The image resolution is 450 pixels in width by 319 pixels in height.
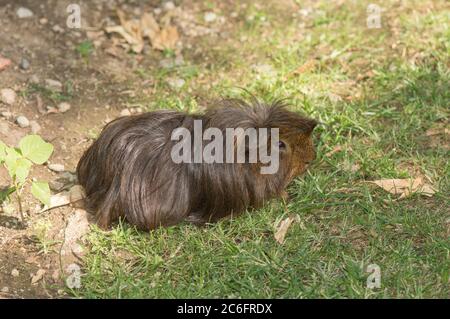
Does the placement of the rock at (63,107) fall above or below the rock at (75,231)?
above

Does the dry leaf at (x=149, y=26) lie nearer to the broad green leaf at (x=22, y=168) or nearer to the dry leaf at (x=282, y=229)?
the broad green leaf at (x=22, y=168)

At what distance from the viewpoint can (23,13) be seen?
625 cm

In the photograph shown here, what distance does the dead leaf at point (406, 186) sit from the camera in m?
4.84

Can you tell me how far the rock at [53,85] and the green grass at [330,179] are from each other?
71 cm

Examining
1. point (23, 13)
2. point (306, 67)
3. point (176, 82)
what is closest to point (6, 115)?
point (23, 13)

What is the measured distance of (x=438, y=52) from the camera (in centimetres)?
606

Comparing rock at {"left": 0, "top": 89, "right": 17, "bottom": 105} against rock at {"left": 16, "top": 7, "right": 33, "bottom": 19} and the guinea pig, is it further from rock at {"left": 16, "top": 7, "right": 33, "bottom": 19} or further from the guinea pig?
the guinea pig

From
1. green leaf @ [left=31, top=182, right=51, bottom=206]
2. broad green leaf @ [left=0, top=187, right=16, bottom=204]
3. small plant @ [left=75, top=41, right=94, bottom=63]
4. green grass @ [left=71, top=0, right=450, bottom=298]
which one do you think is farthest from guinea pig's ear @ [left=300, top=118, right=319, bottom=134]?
small plant @ [left=75, top=41, right=94, bottom=63]

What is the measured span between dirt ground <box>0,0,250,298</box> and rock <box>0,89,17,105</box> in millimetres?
37

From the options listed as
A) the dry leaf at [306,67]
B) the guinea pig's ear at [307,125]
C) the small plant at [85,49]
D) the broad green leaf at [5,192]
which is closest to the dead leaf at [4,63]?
the small plant at [85,49]

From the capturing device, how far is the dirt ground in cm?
457

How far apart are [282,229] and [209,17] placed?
8.99ft
